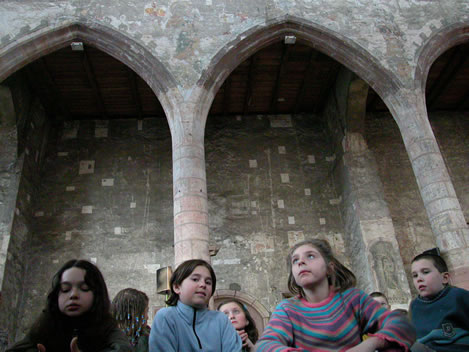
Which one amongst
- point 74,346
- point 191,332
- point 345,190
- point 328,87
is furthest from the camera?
point 328,87

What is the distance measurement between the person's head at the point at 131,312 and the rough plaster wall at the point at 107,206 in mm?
6972

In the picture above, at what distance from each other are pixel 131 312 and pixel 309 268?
161 cm

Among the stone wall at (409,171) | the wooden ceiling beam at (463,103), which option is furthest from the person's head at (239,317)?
the wooden ceiling beam at (463,103)

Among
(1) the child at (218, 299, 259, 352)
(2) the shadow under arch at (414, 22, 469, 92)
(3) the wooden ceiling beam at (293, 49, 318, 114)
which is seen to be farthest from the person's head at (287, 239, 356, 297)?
(3) the wooden ceiling beam at (293, 49, 318, 114)

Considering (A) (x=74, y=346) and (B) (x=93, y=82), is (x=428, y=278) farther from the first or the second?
(B) (x=93, y=82)

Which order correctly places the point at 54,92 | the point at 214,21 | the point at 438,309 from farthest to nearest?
the point at 54,92 → the point at 214,21 → the point at 438,309

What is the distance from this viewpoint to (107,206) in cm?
1109

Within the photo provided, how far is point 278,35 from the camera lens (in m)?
9.12

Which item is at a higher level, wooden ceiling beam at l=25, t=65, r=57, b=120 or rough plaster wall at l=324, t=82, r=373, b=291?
wooden ceiling beam at l=25, t=65, r=57, b=120

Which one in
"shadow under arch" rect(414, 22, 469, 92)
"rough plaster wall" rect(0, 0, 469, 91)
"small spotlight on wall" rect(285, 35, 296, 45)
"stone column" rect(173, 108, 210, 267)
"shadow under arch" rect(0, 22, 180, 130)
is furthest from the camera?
"small spotlight on wall" rect(285, 35, 296, 45)

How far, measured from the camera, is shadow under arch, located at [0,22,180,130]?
825 centimetres

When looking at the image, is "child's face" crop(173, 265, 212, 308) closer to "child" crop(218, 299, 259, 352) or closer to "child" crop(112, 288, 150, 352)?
"child" crop(112, 288, 150, 352)

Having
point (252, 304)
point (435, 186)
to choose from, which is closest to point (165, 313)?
point (435, 186)

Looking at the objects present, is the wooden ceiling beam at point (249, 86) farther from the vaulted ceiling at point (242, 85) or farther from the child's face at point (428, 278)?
the child's face at point (428, 278)
